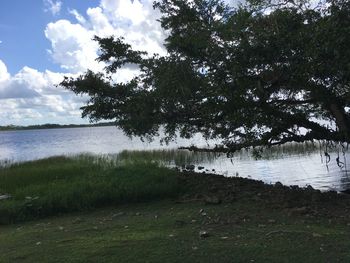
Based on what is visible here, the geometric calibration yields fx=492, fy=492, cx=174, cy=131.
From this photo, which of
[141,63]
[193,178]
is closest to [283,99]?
[193,178]

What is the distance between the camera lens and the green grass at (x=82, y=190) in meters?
10.1

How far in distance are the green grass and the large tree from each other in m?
1.62

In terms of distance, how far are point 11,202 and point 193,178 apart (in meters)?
4.96

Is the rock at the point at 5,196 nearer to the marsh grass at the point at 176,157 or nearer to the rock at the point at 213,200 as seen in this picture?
the rock at the point at 213,200

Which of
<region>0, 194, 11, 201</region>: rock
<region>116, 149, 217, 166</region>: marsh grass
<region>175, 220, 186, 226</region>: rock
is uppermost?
<region>116, 149, 217, 166</region>: marsh grass

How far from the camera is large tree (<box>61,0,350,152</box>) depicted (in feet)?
29.4

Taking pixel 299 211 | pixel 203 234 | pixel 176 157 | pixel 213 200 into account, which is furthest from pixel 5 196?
pixel 176 157

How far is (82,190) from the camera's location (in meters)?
10.9

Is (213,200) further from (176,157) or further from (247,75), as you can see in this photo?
(176,157)

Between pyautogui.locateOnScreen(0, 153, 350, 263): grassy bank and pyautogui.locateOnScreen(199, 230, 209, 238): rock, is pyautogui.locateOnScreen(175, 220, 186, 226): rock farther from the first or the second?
pyautogui.locateOnScreen(199, 230, 209, 238): rock

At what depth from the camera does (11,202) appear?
10219mm

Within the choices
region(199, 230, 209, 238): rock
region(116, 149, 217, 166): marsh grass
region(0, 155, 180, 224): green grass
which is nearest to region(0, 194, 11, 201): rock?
region(0, 155, 180, 224): green grass

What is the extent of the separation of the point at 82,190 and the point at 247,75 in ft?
14.4

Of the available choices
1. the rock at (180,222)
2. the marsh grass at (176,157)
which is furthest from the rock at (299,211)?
the marsh grass at (176,157)
